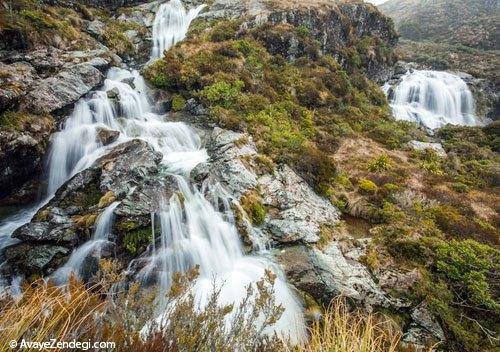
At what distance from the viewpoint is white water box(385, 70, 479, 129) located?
24500mm

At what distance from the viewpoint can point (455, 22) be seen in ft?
171

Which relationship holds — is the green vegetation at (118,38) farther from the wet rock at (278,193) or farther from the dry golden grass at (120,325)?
the dry golden grass at (120,325)

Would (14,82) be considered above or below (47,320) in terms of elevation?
above

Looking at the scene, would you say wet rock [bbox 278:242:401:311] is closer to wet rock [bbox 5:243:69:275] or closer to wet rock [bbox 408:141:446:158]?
wet rock [bbox 5:243:69:275]

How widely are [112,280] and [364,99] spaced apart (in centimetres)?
2032

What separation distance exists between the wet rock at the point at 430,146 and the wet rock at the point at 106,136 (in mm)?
13467

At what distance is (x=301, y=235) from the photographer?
8.08 m

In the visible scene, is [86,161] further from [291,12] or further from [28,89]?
[291,12]

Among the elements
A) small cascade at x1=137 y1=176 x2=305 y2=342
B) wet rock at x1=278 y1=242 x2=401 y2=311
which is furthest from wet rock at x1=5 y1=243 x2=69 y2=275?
wet rock at x1=278 y1=242 x2=401 y2=311

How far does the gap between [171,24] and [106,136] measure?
15.9 m

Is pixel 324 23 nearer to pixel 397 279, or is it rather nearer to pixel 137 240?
pixel 397 279

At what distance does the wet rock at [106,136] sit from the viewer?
1034 cm

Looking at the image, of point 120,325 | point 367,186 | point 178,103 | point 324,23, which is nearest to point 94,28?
point 178,103

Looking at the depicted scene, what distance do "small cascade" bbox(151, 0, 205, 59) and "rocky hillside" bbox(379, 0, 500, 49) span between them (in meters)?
39.8
